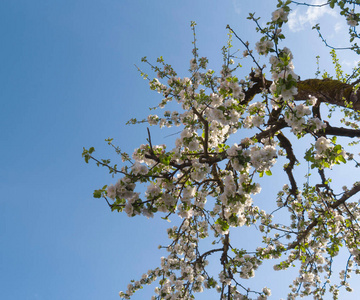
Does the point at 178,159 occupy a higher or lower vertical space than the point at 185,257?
higher

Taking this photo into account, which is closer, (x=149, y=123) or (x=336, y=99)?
(x=336, y=99)

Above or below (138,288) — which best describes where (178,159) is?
Answer: above

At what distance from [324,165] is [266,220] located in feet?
11.8

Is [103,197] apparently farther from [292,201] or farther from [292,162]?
[292,201]

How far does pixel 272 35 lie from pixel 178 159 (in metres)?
2.13

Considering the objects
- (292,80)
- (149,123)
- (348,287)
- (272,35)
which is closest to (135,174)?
(292,80)

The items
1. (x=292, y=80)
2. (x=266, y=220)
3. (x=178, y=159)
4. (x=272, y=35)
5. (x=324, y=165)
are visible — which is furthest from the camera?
(x=266, y=220)

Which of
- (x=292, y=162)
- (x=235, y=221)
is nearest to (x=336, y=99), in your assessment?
(x=292, y=162)

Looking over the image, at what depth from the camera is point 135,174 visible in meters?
3.07

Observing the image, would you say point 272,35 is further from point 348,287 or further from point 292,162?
point 348,287

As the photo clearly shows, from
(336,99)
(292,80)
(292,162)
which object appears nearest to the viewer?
(292,80)

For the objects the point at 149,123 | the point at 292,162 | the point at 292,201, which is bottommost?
the point at 292,201

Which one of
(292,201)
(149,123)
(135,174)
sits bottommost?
(135,174)

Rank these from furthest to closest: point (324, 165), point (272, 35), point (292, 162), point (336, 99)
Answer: point (292, 162) < point (336, 99) < point (272, 35) < point (324, 165)
